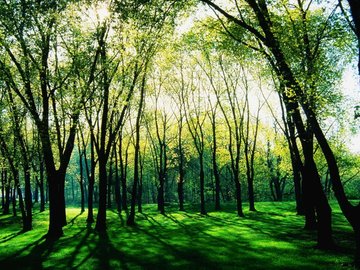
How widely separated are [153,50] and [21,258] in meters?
21.5

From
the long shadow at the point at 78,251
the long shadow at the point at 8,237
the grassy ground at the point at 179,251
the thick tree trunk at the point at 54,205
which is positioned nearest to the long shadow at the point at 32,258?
the grassy ground at the point at 179,251

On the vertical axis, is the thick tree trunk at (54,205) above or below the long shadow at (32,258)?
above

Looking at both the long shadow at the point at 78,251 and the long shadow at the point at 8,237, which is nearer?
the long shadow at the point at 78,251

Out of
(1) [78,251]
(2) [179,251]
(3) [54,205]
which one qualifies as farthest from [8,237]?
(2) [179,251]

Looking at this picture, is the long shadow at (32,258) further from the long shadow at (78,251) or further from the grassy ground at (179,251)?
the long shadow at (78,251)

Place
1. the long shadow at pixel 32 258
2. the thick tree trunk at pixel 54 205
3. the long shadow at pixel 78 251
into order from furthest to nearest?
the thick tree trunk at pixel 54 205 < the long shadow at pixel 32 258 < the long shadow at pixel 78 251

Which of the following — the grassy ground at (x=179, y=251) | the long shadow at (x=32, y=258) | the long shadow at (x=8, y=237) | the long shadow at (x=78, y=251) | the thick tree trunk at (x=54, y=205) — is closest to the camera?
the grassy ground at (x=179, y=251)

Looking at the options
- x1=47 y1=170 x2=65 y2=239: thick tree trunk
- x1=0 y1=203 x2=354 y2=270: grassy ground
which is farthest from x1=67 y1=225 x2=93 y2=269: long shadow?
x1=47 y1=170 x2=65 y2=239: thick tree trunk

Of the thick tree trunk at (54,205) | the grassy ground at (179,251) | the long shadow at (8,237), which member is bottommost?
the long shadow at (8,237)

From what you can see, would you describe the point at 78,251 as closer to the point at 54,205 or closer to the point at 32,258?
the point at 32,258

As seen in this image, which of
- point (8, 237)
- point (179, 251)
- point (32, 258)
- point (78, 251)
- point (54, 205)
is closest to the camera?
point (32, 258)

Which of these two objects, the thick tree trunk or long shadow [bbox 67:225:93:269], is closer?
long shadow [bbox 67:225:93:269]

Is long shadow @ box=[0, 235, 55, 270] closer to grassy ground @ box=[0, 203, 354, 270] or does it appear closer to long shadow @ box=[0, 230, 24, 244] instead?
grassy ground @ box=[0, 203, 354, 270]

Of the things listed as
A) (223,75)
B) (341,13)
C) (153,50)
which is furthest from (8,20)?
(223,75)
